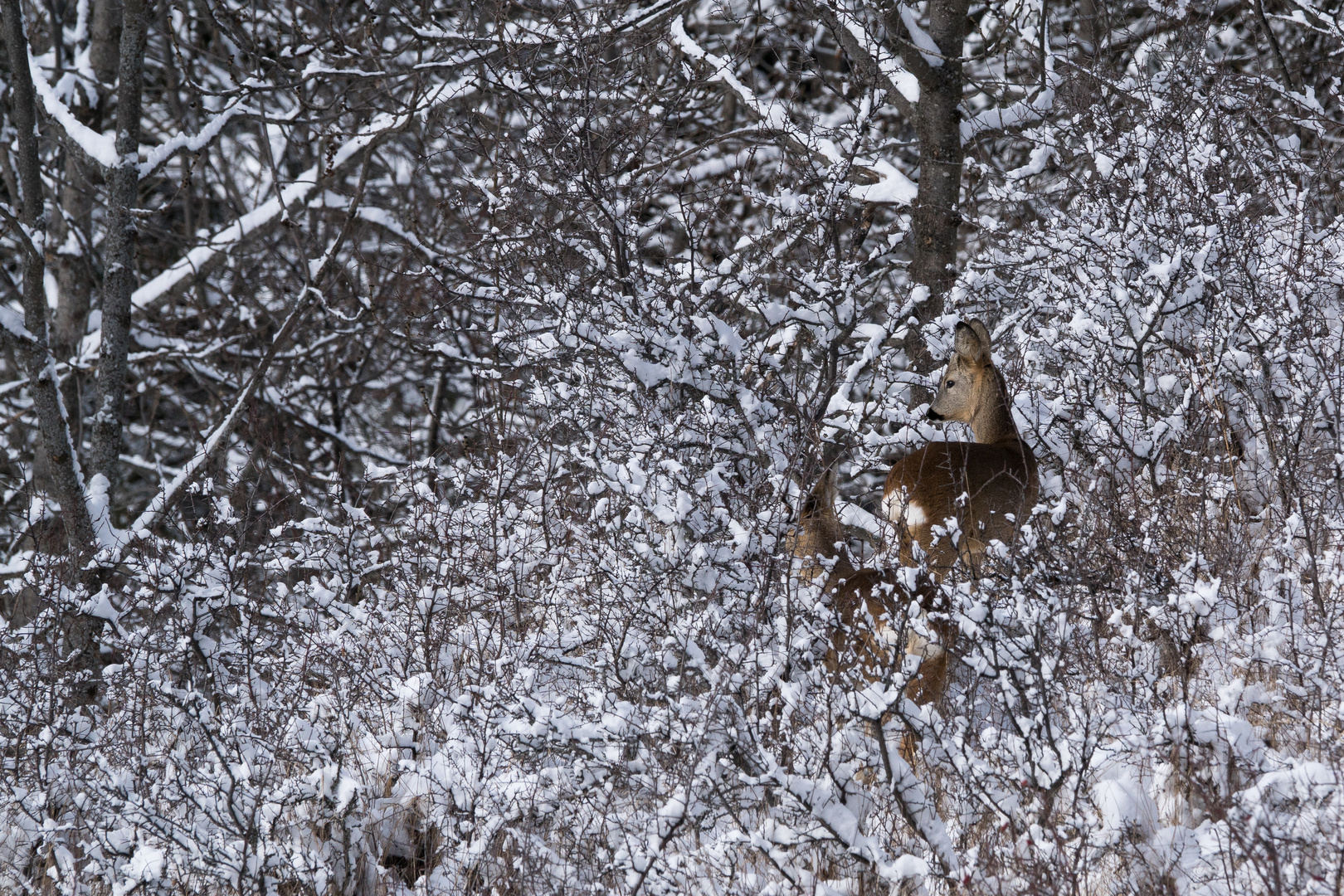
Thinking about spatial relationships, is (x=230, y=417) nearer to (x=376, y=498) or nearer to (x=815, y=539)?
(x=376, y=498)

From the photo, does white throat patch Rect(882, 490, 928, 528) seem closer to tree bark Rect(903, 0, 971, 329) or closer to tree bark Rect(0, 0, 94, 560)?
tree bark Rect(903, 0, 971, 329)

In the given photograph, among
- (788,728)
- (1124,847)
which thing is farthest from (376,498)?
(1124,847)

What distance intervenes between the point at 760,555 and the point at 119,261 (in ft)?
21.7

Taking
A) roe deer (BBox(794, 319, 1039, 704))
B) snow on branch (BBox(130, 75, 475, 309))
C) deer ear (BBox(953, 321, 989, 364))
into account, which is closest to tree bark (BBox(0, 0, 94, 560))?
snow on branch (BBox(130, 75, 475, 309))

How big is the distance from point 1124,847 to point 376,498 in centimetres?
986

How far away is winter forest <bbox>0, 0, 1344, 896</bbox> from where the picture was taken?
386 centimetres

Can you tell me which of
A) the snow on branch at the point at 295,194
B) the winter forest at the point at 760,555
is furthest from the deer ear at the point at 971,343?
the snow on branch at the point at 295,194

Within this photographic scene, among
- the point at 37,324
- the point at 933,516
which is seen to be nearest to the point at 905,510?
the point at 933,516

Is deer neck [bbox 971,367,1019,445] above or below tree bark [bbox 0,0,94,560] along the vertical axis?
below

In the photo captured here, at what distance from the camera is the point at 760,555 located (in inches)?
184

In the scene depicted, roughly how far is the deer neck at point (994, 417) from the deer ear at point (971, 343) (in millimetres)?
102

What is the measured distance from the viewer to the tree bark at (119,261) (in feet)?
30.2

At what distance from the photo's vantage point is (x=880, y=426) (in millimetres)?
6867

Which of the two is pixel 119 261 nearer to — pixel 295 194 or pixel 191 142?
pixel 191 142
